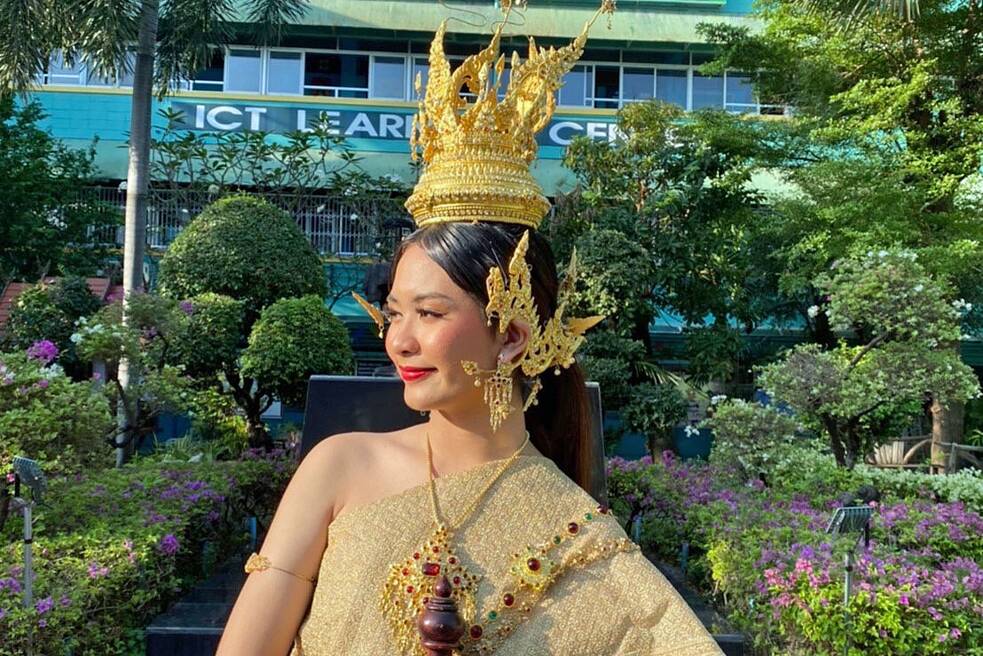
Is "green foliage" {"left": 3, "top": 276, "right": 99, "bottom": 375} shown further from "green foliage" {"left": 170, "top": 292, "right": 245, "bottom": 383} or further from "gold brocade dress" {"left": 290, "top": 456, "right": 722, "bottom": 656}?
"gold brocade dress" {"left": 290, "top": 456, "right": 722, "bottom": 656}

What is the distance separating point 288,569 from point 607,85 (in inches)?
645

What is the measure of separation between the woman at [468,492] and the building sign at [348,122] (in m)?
13.9

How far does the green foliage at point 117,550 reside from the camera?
11.5 feet

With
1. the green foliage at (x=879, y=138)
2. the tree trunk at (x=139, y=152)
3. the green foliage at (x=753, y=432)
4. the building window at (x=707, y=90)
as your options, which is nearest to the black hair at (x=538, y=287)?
the green foliage at (x=753, y=432)

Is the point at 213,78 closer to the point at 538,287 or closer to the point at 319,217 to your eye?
the point at 319,217

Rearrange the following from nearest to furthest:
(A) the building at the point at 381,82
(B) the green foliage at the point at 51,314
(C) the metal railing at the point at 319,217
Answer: (B) the green foliage at the point at 51,314 → (C) the metal railing at the point at 319,217 → (A) the building at the point at 381,82

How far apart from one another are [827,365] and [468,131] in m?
5.76

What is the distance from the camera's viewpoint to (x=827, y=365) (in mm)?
6922

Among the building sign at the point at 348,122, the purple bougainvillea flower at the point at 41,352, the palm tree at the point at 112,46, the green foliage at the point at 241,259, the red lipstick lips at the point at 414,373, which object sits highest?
the building sign at the point at 348,122

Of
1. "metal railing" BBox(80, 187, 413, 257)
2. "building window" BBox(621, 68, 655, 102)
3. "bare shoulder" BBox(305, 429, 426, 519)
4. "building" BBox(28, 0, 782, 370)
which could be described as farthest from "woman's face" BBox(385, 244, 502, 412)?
"building window" BBox(621, 68, 655, 102)

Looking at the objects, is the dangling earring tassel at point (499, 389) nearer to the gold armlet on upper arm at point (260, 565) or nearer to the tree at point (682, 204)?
the gold armlet on upper arm at point (260, 565)

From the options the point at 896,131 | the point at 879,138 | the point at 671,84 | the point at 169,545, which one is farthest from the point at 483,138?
the point at 671,84

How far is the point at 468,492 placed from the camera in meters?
1.72

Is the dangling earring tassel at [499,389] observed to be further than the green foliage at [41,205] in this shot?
No
